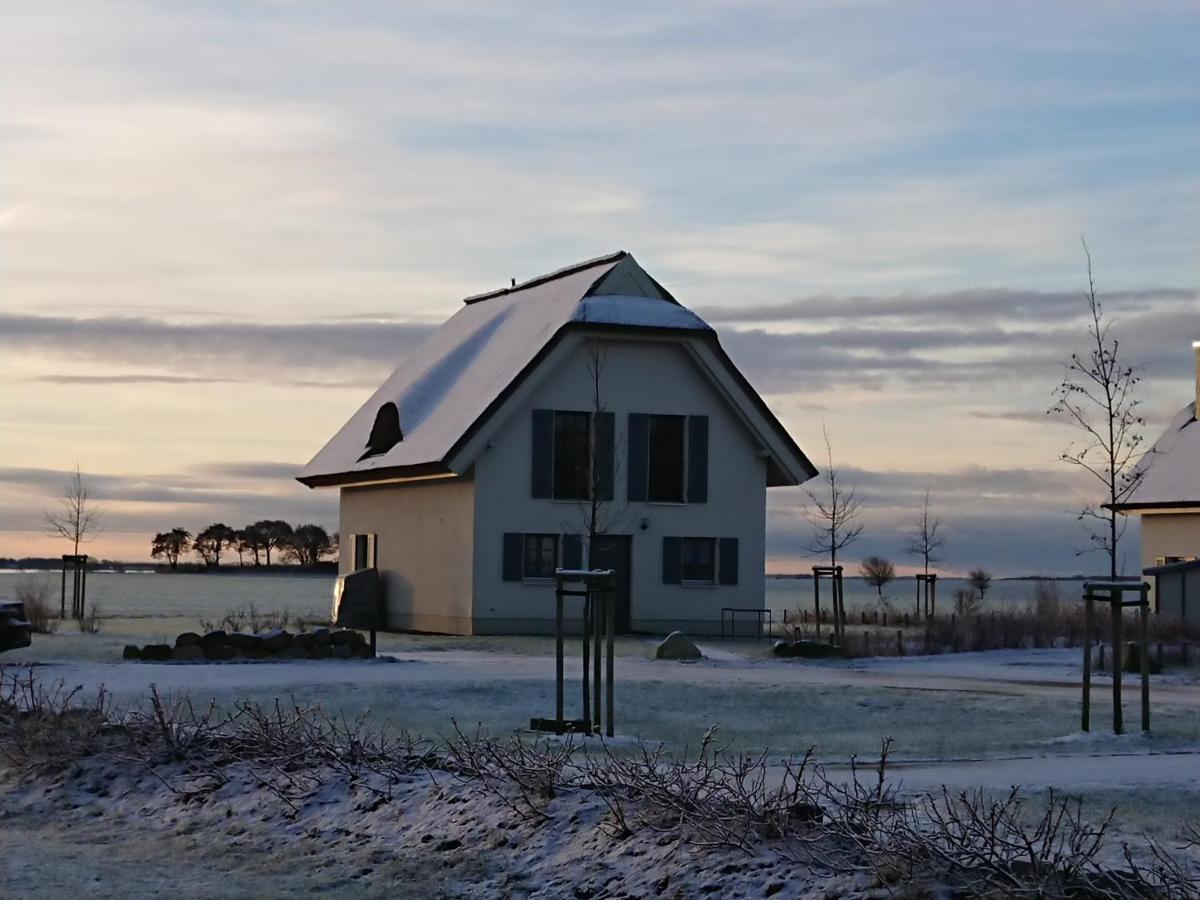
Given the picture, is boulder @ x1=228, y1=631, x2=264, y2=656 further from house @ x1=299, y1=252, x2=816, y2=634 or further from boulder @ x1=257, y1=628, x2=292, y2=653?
Result: house @ x1=299, y1=252, x2=816, y2=634

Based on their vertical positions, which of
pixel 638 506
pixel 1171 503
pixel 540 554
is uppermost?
Answer: pixel 1171 503

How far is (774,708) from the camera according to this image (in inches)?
810

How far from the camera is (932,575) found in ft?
158

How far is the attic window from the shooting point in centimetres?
4422

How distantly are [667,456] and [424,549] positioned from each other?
592cm

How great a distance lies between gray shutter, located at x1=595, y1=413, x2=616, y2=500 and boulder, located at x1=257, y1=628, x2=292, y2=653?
1198cm

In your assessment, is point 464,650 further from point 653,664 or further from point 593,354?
point 593,354

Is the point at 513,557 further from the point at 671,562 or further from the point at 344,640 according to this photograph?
the point at 344,640

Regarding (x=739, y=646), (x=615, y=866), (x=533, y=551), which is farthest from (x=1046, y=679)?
(x=615, y=866)

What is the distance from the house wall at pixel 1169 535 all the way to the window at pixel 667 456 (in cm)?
1531

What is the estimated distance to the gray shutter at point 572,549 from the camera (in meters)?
39.7

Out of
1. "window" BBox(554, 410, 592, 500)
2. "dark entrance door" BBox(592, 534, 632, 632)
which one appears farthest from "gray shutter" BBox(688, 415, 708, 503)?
"window" BBox(554, 410, 592, 500)

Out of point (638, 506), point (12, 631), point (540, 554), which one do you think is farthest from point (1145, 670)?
point (638, 506)

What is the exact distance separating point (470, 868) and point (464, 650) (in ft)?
76.5
